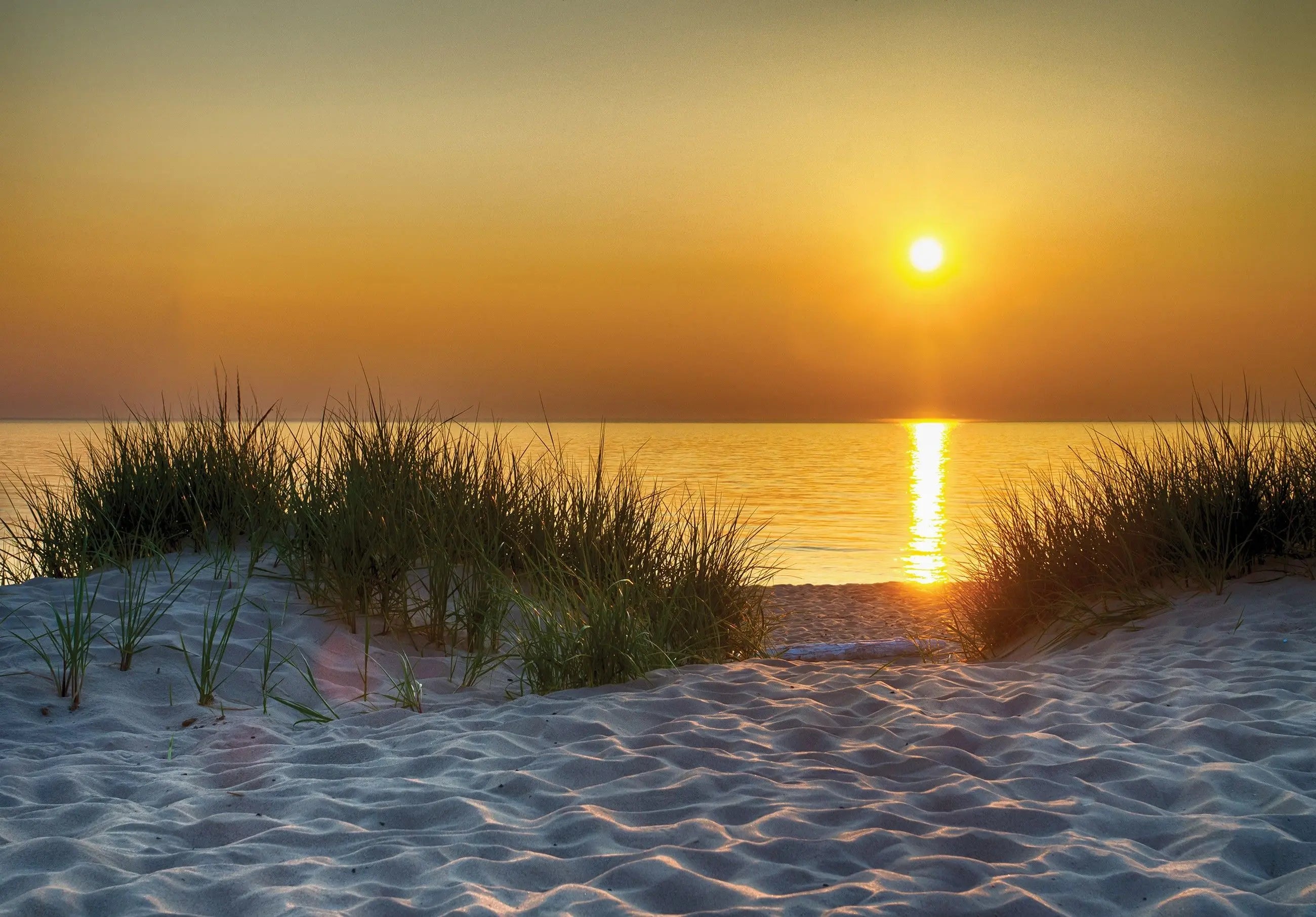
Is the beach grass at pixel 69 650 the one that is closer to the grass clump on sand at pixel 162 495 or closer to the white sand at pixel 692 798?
the white sand at pixel 692 798

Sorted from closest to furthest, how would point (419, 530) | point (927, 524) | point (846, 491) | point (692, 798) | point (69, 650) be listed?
1. point (692, 798)
2. point (69, 650)
3. point (419, 530)
4. point (927, 524)
5. point (846, 491)

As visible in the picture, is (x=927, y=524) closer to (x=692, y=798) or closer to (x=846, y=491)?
(x=846, y=491)

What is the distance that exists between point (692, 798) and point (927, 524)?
17.5m

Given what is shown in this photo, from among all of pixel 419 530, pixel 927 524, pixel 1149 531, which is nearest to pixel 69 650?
pixel 419 530

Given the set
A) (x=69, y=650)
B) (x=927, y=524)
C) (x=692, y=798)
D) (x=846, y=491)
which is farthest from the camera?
(x=846, y=491)

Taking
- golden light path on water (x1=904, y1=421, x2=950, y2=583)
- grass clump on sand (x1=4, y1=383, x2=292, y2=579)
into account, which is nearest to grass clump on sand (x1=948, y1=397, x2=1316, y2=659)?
grass clump on sand (x1=4, y1=383, x2=292, y2=579)

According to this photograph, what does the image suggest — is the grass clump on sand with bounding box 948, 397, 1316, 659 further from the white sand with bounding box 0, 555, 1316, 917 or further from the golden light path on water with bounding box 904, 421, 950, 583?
the golden light path on water with bounding box 904, 421, 950, 583

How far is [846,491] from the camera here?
27.2m

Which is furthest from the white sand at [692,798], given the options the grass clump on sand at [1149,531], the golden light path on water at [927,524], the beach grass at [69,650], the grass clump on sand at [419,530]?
the golden light path on water at [927,524]

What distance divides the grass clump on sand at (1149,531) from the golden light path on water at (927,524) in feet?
20.6

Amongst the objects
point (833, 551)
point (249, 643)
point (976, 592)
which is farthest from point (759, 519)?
point (249, 643)

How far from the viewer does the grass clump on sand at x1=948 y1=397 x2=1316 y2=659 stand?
237 inches

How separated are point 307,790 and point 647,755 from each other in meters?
1.15

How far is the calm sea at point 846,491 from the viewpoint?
14742 mm
